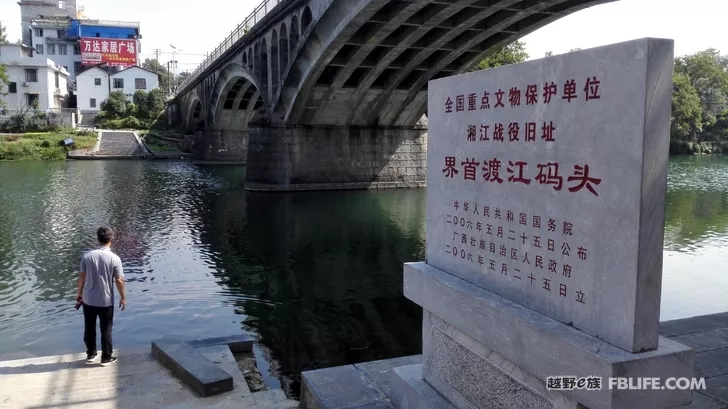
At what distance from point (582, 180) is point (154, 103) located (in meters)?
66.1

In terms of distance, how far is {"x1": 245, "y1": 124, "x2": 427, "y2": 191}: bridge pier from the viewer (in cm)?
2745

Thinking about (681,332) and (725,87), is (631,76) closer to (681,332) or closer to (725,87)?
(681,332)

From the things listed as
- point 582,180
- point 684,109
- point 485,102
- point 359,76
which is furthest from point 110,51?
point 582,180

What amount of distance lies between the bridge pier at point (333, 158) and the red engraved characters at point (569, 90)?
24349 mm

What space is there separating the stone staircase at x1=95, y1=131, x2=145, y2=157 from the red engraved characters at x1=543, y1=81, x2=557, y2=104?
165 feet

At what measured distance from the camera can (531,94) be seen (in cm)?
356

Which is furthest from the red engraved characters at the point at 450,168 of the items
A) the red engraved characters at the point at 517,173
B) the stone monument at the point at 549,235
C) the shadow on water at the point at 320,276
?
the shadow on water at the point at 320,276

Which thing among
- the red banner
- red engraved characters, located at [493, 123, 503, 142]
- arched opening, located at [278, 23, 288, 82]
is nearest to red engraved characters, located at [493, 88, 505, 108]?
red engraved characters, located at [493, 123, 503, 142]

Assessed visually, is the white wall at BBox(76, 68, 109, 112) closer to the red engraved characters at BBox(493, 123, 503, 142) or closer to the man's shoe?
the man's shoe

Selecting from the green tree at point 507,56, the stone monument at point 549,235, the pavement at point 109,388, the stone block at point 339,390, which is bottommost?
the pavement at point 109,388

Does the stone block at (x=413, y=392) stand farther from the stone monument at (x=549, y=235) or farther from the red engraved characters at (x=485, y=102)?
the red engraved characters at (x=485, y=102)

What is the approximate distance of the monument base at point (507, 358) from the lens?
288 cm

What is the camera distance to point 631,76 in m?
2.84

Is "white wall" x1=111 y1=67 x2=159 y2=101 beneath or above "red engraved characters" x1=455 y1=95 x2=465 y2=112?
above
